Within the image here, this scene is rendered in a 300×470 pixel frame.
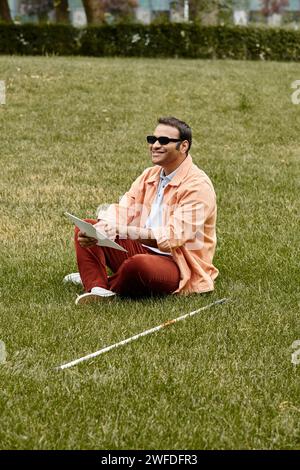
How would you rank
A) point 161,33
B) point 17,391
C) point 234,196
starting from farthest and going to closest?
point 161,33 < point 234,196 < point 17,391

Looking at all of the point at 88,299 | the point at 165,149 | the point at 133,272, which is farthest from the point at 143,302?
the point at 165,149

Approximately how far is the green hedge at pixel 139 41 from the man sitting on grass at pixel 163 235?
1537 cm

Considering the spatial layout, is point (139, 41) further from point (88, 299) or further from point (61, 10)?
point (88, 299)

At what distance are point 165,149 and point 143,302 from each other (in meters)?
1.00

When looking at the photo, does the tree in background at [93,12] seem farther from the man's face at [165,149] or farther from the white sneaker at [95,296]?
the white sneaker at [95,296]

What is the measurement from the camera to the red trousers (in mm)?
5797

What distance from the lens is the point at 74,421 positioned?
4043 mm

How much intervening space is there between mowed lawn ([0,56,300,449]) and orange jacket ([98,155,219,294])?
0.18m

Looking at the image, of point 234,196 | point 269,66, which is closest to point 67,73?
point 269,66

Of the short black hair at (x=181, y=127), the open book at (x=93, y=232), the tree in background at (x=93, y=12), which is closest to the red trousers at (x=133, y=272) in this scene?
the open book at (x=93, y=232)

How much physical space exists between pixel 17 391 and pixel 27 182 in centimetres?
583

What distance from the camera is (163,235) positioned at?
5.76 m

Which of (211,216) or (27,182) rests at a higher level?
(211,216)
